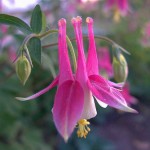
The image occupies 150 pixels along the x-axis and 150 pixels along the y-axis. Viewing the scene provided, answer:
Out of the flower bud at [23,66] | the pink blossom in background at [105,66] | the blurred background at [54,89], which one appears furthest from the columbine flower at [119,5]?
the flower bud at [23,66]

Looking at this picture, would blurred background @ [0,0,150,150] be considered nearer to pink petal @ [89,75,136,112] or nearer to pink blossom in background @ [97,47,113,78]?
pink blossom in background @ [97,47,113,78]

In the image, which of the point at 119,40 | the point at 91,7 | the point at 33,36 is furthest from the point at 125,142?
the point at 33,36

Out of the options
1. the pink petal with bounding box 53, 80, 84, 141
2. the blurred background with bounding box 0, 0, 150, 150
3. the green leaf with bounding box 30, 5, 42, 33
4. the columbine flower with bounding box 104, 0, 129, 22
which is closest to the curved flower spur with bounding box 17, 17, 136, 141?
the pink petal with bounding box 53, 80, 84, 141

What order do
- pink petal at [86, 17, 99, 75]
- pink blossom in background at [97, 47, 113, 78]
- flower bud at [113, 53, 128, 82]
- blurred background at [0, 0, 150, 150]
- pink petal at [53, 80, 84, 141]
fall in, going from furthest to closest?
blurred background at [0, 0, 150, 150] < pink blossom in background at [97, 47, 113, 78] < flower bud at [113, 53, 128, 82] < pink petal at [86, 17, 99, 75] < pink petal at [53, 80, 84, 141]

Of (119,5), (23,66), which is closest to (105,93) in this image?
(23,66)

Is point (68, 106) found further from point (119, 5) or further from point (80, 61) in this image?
point (119, 5)
